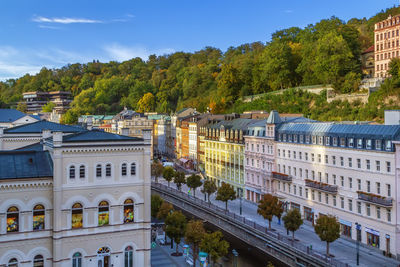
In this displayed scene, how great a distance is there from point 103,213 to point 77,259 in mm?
4066

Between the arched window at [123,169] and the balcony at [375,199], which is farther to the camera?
the balcony at [375,199]

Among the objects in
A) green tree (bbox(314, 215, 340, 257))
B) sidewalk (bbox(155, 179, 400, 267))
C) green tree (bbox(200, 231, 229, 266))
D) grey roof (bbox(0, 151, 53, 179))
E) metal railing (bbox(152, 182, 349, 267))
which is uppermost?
grey roof (bbox(0, 151, 53, 179))

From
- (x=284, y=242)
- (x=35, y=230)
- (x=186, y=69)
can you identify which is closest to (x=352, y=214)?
(x=284, y=242)

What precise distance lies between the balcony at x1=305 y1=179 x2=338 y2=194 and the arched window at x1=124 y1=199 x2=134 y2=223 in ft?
77.8

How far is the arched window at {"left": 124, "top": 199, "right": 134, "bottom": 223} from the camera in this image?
3488cm

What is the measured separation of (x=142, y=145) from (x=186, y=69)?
416 ft

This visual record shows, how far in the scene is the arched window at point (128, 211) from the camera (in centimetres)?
3488

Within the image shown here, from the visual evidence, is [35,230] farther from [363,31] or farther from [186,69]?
[186,69]

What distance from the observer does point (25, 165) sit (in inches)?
1315

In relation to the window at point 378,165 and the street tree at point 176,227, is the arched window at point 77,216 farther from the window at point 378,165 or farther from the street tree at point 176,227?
the window at point 378,165

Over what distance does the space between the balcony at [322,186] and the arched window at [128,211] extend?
23.7m

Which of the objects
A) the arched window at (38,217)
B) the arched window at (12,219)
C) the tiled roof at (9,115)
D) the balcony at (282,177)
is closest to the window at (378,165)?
the balcony at (282,177)

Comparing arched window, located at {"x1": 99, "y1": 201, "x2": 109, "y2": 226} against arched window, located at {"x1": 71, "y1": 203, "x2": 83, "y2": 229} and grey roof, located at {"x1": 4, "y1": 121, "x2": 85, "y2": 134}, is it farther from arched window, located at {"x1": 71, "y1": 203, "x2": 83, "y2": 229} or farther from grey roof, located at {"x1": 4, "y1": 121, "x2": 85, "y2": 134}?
grey roof, located at {"x1": 4, "y1": 121, "x2": 85, "y2": 134}

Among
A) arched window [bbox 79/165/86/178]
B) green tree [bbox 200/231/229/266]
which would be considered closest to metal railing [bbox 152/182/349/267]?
green tree [bbox 200/231/229/266]
